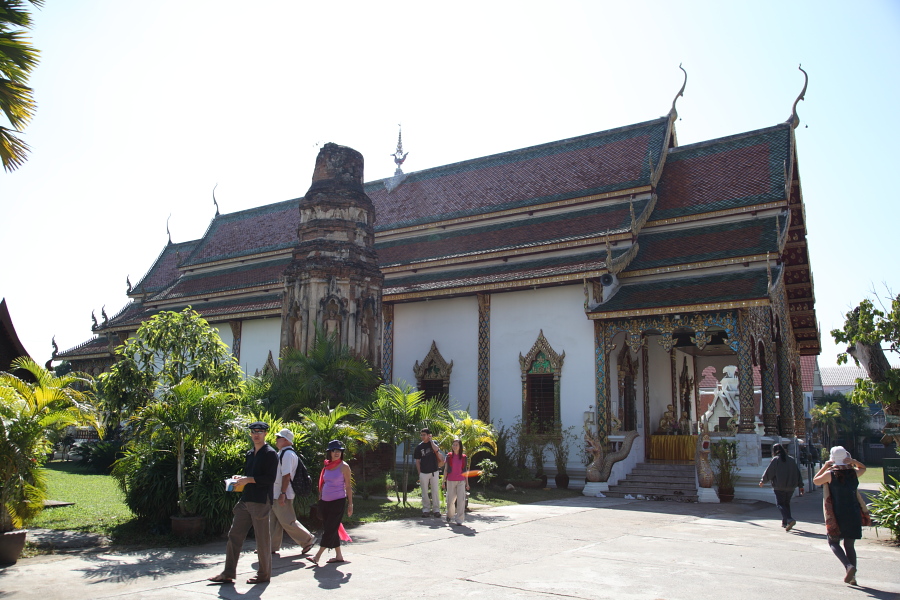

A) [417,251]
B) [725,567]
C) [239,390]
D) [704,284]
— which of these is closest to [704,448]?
[704,284]

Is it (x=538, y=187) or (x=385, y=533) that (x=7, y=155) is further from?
(x=538, y=187)

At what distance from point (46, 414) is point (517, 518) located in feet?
21.2

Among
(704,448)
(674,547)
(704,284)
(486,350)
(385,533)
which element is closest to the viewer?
(674,547)

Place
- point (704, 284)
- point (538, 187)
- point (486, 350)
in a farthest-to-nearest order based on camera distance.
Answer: point (538, 187) < point (486, 350) < point (704, 284)

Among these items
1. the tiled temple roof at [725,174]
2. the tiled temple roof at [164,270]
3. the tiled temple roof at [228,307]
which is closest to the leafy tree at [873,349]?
the tiled temple roof at [725,174]

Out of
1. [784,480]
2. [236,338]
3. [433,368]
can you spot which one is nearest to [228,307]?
[236,338]

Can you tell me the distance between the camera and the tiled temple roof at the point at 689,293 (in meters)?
15.1

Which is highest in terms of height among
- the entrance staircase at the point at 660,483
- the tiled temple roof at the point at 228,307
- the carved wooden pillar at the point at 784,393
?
the tiled temple roof at the point at 228,307

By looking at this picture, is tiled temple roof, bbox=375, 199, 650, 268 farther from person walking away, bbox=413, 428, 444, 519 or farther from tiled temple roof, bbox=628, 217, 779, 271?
person walking away, bbox=413, 428, 444, 519

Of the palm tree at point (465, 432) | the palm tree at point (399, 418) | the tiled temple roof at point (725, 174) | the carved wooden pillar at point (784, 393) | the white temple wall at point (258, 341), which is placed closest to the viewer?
the palm tree at point (399, 418)

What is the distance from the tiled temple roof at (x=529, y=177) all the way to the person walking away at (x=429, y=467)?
34.4 ft

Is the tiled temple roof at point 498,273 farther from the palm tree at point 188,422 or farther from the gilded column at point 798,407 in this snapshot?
the palm tree at point 188,422

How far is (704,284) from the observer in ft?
52.8

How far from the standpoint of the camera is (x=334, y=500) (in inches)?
291
